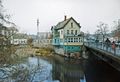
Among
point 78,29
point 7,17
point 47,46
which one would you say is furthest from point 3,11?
point 47,46

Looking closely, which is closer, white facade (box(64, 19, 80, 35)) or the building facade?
the building facade

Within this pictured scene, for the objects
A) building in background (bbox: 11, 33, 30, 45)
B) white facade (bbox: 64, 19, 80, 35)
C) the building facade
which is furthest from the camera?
white facade (bbox: 64, 19, 80, 35)

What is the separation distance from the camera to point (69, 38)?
2094 inches

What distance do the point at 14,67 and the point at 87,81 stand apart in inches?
666

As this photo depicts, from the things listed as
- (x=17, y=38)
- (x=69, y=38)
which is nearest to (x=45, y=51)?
(x=69, y=38)

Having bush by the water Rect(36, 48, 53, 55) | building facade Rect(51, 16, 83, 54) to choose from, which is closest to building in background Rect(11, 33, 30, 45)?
building facade Rect(51, 16, 83, 54)

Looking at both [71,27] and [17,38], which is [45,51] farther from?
[17,38]

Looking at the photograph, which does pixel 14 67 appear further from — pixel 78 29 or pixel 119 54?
pixel 78 29

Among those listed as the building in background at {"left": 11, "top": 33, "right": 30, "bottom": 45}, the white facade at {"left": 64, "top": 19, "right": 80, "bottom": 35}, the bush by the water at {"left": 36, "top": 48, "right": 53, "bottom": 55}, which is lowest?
the bush by the water at {"left": 36, "top": 48, "right": 53, "bottom": 55}

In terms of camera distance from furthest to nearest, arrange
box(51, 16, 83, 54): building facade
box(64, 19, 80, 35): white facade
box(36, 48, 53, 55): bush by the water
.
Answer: box(36, 48, 53, 55): bush by the water, box(64, 19, 80, 35): white facade, box(51, 16, 83, 54): building facade

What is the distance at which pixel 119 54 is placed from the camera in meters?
17.8

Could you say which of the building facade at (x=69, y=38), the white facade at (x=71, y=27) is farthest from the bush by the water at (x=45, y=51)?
the white facade at (x=71, y=27)

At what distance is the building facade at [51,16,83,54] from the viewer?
172 feet

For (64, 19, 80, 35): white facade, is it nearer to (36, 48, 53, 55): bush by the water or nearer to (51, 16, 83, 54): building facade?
(51, 16, 83, 54): building facade
